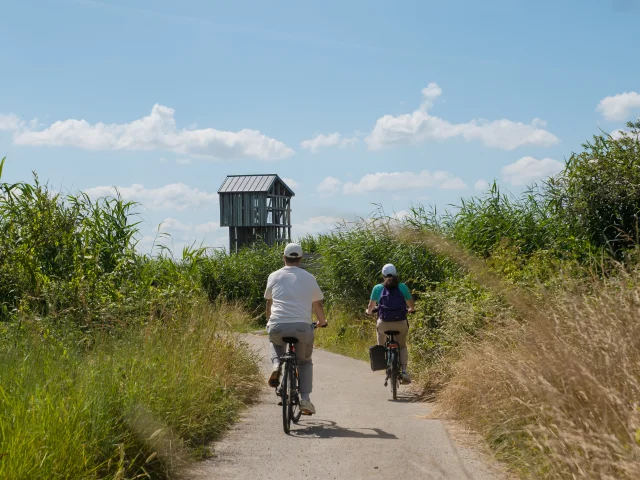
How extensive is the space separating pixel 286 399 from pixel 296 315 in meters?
0.95

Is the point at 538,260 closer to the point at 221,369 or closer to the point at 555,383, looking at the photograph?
the point at 221,369

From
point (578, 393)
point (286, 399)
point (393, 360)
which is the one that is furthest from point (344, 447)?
point (393, 360)

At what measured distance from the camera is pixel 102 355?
7551 mm

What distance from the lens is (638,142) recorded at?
14.3 metres

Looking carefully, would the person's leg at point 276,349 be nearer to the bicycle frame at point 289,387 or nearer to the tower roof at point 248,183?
the bicycle frame at point 289,387

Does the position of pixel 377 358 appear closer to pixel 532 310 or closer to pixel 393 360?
pixel 393 360

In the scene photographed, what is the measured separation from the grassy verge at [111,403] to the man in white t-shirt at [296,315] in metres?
0.86

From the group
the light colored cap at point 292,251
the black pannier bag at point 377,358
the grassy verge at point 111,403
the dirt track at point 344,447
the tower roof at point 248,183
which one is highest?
the tower roof at point 248,183

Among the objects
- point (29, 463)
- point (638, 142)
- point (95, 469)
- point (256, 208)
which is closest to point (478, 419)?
point (95, 469)

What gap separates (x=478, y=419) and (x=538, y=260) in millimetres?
5448

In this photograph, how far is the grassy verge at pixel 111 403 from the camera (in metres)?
5.18

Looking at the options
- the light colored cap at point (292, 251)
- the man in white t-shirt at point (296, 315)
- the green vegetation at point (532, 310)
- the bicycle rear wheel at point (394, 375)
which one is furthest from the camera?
the bicycle rear wheel at point (394, 375)

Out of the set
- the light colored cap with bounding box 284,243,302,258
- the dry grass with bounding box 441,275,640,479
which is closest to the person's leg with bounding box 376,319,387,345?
the light colored cap with bounding box 284,243,302,258

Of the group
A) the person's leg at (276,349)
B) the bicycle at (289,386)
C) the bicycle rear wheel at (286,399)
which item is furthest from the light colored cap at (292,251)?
the bicycle rear wheel at (286,399)
